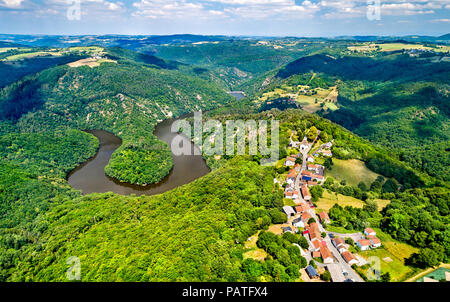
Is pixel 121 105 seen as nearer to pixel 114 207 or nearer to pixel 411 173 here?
pixel 114 207

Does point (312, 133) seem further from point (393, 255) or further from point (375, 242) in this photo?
point (393, 255)

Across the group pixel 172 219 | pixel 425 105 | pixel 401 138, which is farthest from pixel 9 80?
pixel 425 105

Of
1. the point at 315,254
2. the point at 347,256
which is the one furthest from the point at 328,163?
the point at 315,254

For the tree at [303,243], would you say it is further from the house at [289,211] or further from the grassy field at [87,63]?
the grassy field at [87,63]

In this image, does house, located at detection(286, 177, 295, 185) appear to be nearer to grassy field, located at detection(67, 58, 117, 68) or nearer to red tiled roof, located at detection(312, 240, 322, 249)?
red tiled roof, located at detection(312, 240, 322, 249)

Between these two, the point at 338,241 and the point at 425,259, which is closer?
the point at 425,259

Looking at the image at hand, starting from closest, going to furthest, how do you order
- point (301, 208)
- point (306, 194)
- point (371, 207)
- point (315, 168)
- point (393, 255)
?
point (393, 255) < point (301, 208) < point (371, 207) < point (306, 194) < point (315, 168)
